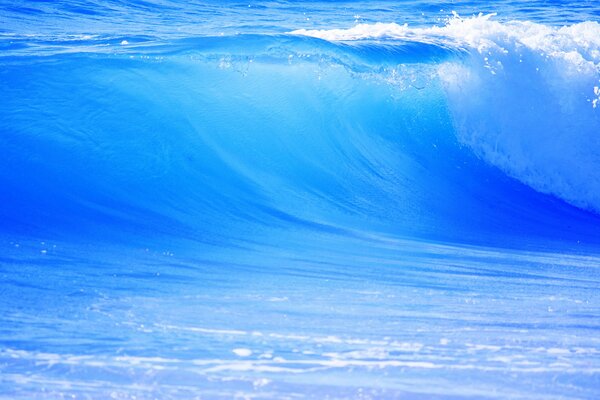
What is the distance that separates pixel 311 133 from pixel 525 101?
1918mm

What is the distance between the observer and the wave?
5.18m

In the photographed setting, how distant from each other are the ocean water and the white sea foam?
2cm

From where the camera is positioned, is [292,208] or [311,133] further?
[311,133]

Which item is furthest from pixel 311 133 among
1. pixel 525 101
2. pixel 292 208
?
pixel 525 101

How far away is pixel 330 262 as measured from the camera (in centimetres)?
434

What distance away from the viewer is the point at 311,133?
652cm

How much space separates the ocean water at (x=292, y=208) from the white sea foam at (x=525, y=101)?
0.02 m

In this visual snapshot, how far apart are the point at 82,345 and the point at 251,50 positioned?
394 cm

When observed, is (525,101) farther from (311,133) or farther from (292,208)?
(292,208)

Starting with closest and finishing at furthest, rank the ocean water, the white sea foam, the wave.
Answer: the ocean water < the wave < the white sea foam

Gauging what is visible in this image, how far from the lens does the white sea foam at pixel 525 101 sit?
22.1 ft

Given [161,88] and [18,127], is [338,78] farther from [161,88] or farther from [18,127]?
[18,127]

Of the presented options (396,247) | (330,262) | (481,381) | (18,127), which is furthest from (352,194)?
(481,381)

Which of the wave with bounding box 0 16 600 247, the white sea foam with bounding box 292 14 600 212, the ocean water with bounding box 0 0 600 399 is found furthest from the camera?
the white sea foam with bounding box 292 14 600 212
